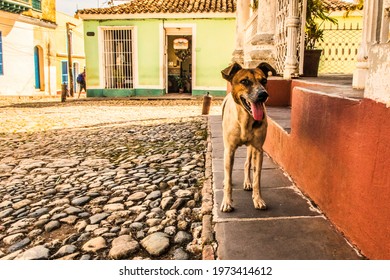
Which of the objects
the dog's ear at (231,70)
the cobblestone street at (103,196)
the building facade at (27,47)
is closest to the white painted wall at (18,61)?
the building facade at (27,47)

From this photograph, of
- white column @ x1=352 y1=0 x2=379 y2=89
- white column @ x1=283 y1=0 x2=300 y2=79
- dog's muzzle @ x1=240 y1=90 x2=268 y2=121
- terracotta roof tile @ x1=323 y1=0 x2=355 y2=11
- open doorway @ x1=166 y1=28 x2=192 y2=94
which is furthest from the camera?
open doorway @ x1=166 y1=28 x2=192 y2=94

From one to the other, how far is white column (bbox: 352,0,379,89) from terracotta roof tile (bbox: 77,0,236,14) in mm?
13574

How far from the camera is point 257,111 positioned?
7.66 ft

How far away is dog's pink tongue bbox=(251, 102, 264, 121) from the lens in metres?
2.33

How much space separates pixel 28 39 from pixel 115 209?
20.1 metres

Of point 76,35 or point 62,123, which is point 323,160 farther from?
point 76,35

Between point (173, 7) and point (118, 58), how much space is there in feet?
11.7

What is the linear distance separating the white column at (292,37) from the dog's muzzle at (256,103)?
10.6 ft

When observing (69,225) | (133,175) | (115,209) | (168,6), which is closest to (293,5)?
(133,175)

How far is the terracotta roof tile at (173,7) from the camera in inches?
631

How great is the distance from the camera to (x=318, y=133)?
258cm

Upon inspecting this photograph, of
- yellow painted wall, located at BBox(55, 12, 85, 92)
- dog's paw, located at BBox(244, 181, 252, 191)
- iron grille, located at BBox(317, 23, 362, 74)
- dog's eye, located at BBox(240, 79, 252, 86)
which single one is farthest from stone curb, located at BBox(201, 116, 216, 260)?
yellow painted wall, located at BBox(55, 12, 85, 92)

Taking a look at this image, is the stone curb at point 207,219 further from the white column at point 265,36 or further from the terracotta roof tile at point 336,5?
the terracotta roof tile at point 336,5

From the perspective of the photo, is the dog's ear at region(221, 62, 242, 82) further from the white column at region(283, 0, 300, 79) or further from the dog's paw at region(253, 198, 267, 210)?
the white column at region(283, 0, 300, 79)
